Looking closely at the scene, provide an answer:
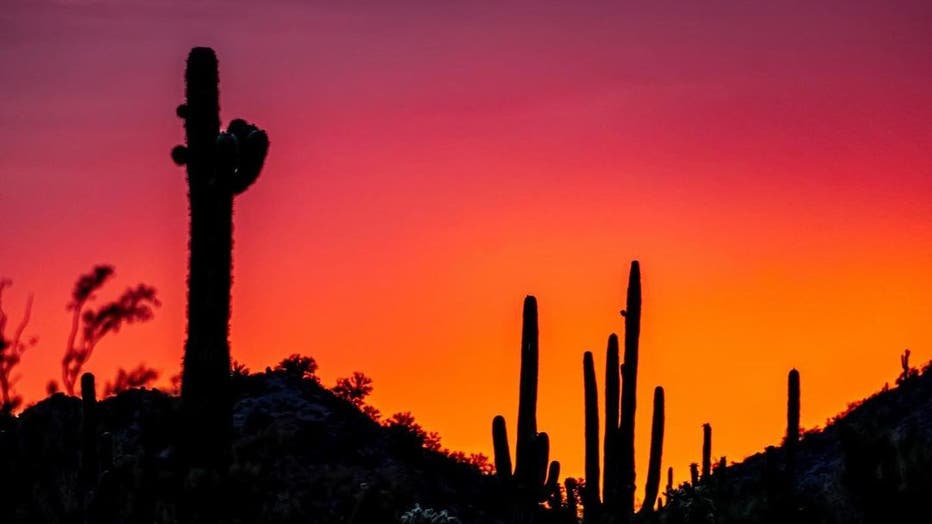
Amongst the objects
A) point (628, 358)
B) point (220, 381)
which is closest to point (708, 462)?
point (628, 358)

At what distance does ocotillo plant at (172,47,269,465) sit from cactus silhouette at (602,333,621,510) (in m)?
8.02

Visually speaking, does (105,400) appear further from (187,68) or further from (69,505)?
(69,505)

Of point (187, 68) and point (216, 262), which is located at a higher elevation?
point (187, 68)

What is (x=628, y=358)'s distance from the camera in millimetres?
28281

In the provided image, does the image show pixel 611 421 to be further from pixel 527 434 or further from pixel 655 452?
pixel 527 434

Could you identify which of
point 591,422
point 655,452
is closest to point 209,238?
point 591,422

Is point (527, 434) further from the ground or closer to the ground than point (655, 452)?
closer to the ground

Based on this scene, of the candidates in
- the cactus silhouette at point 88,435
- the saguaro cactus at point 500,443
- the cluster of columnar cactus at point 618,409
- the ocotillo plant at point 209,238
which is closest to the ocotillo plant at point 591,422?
the cluster of columnar cactus at point 618,409

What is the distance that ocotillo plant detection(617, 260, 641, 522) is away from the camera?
Answer: 28.2m

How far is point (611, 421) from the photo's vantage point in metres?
28.0

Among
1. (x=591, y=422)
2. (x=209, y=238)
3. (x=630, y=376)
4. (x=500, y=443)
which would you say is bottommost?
(x=500, y=443)

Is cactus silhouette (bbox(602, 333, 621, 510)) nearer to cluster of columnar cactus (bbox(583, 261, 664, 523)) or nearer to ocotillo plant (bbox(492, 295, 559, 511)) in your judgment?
cluster of columnar cactus (bbox(583, 261, 664, 523))

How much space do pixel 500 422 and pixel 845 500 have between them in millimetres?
11141

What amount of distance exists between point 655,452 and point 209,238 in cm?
1280
